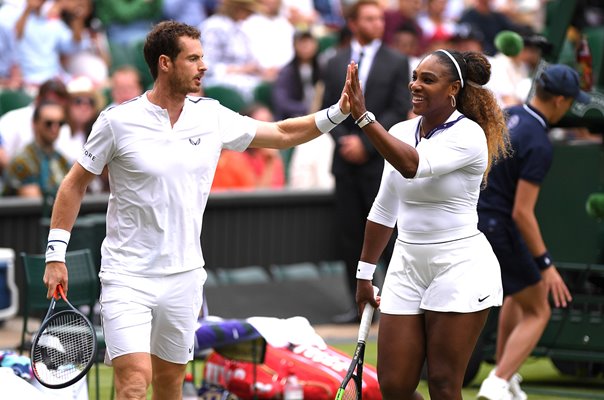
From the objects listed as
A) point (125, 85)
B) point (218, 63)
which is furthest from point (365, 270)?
point (218, 63)

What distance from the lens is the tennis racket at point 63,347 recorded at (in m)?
5.25

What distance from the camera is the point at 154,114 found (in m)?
5.34

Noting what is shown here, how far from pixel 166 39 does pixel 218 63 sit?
809 centimetres

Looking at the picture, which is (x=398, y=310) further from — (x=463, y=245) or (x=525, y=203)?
(x=525, y=203)

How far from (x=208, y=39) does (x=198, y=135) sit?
8160 mm

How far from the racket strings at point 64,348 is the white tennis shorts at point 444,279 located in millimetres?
1261

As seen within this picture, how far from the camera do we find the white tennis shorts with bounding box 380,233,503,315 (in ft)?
17.6

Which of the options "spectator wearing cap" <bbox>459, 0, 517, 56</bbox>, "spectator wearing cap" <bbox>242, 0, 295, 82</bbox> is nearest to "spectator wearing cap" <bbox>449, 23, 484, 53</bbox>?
"spectator wearing cap" <bbox>459, 0, 517, 56</bbox>

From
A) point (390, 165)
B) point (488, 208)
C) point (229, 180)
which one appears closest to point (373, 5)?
point (229, 180)

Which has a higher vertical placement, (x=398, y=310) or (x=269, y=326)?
(x=398, y=310)

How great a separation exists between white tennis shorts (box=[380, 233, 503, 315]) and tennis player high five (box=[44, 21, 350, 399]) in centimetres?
86

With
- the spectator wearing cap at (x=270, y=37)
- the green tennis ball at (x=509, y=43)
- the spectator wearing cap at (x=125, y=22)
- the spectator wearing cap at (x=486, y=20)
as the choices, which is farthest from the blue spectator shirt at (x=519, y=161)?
the spectator wearing cap at (x=486, y=20)

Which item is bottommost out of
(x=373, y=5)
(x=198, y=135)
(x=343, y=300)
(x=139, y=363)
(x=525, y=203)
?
(x=343, y=300)

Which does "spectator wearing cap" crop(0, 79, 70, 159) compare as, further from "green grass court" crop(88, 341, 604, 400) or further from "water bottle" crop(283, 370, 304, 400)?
"water bottle" crop(283, 370, 304, 400)
